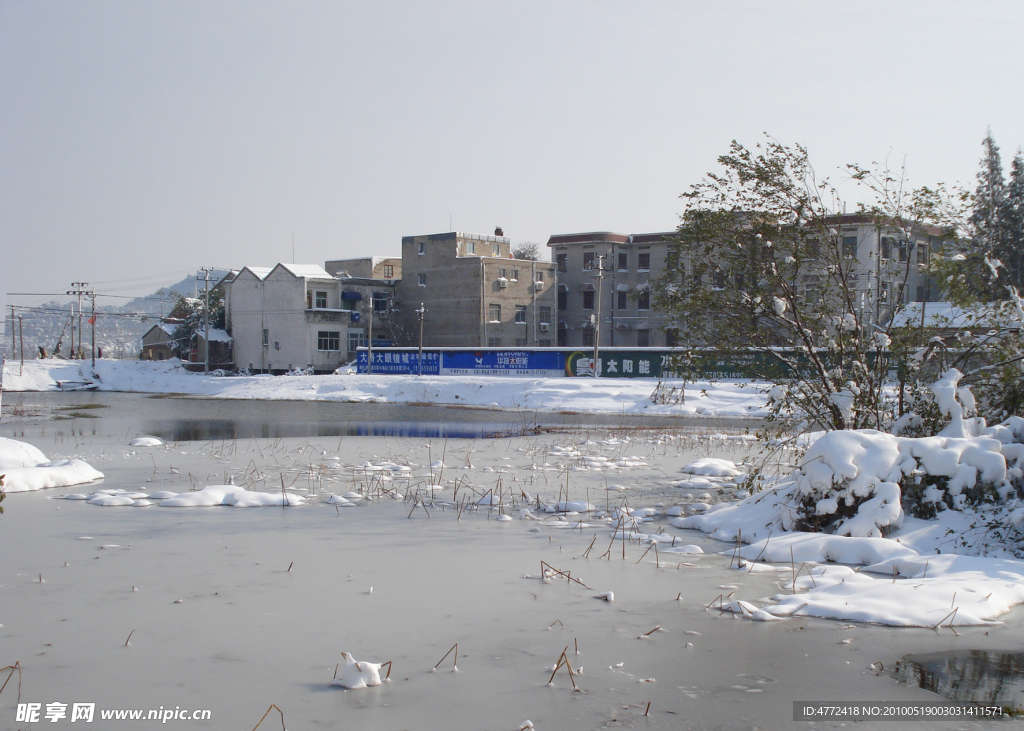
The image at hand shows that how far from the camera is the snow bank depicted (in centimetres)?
1197

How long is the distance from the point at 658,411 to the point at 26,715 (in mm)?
32797

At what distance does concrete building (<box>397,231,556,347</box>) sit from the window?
6.54 metres

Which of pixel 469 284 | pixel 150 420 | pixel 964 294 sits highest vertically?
pixel 469 284

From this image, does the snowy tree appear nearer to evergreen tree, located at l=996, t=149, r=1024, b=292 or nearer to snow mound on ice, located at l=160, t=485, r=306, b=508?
snow mound on ice, located at l=160, t=485, r=306, b=508

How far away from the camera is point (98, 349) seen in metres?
77.2

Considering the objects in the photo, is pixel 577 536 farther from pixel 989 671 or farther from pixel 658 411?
pixel 658 411

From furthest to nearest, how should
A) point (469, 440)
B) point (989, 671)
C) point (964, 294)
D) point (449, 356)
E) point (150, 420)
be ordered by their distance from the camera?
point (449, 356) → point (150, 420) → point (469, 440) → point (964, 294) → point (989, 671)

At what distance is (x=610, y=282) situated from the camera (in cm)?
7206

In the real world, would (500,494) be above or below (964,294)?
below

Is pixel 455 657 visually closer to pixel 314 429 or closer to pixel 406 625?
pixel 406 625

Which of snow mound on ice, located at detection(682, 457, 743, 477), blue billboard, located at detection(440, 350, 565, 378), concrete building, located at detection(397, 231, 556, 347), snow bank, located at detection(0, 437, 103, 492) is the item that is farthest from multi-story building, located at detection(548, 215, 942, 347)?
snow bank, located at detection(0, 437, 103, 492)

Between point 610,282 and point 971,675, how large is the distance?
67647mm

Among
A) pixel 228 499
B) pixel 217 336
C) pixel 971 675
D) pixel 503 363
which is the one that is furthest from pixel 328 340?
pixel 971 675

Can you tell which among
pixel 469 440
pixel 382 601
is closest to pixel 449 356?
pixel 469 440
